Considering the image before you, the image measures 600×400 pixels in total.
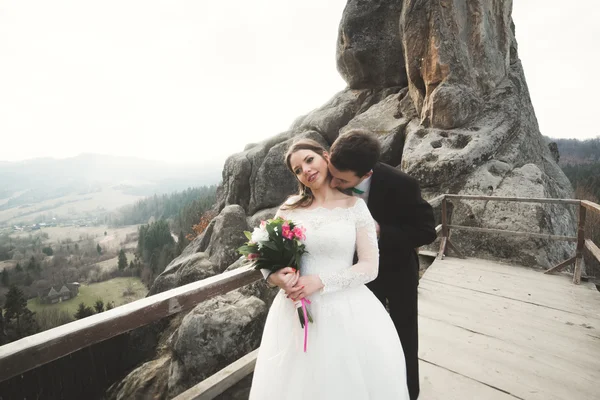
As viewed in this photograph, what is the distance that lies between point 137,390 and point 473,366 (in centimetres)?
809

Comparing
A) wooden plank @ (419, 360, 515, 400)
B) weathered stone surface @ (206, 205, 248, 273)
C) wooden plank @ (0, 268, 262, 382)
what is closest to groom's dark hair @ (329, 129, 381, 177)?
wooden plank @ (0, 268, 262, 382)

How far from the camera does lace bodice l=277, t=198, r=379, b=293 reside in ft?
6.12

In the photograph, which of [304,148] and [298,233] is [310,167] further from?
[298,233]

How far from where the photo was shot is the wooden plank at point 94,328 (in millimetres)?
1283

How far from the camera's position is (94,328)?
151cm

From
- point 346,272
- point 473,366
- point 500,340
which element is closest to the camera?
point 346,272

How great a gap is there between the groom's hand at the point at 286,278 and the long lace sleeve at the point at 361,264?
0.55 ft

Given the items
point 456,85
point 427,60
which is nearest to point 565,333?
point 456,85

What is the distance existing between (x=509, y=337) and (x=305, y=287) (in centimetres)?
329

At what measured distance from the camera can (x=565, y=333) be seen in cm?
365

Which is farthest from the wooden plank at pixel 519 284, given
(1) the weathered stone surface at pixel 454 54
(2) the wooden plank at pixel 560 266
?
(1) the weathered stone surface at pixel 454 54

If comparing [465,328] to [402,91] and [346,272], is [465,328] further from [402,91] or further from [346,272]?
[402,91]

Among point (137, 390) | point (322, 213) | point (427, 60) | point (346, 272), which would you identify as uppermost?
point (427, 60)

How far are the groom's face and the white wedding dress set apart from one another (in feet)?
0.67
